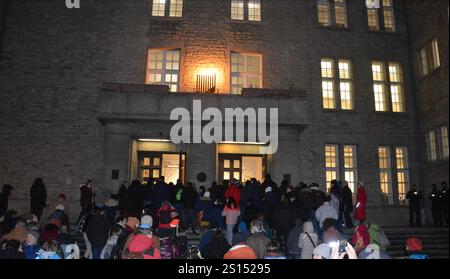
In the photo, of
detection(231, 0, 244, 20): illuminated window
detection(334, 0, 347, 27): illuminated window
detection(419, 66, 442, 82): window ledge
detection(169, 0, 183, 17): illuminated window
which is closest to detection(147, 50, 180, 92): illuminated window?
detection(169, 0, 183, 17): illuminated window

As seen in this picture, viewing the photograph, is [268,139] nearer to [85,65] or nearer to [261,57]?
[261,57]

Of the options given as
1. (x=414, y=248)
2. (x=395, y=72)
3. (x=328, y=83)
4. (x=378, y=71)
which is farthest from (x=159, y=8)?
(x=414, y=248)

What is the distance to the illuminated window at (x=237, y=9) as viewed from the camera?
62.7ft

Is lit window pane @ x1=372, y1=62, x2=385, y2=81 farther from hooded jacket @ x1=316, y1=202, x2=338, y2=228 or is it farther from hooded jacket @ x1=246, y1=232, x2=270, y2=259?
hooded jacket @ x1=246, y1=232, x2=270, y2=259

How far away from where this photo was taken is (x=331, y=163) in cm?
1822

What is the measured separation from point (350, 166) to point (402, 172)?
2813 millimetres

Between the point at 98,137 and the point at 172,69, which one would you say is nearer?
the point at 98,137

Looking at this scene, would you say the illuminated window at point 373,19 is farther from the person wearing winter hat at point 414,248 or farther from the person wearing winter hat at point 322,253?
the person wearing winter hat at point 322,253

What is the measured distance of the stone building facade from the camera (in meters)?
15.7

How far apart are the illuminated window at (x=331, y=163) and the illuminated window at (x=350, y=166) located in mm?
449

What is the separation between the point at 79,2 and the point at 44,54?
3.16 meters

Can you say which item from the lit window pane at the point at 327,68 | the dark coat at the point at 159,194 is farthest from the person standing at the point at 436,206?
the dark coat at the point at 159,194

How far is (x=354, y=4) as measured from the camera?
19.9 metres
